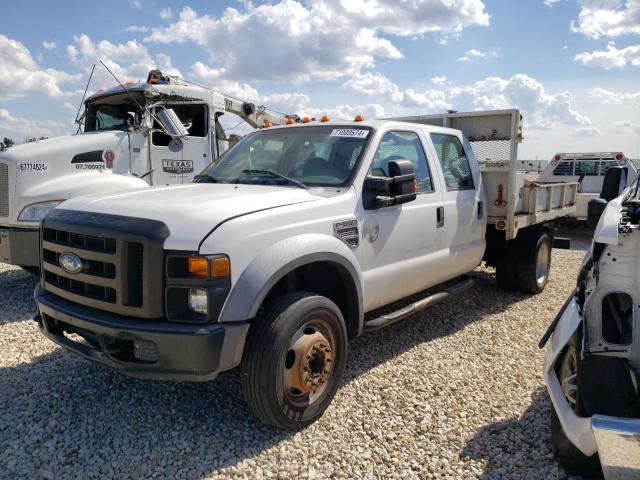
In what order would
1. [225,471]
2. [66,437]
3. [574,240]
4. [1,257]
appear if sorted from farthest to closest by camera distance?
[574,240], [1,257], [66,437], [225,471]

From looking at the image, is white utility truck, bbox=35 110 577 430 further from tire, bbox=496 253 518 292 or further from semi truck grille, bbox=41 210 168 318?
tire, bbox=496 253 518 292

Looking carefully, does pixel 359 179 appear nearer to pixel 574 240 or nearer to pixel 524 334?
pixel 524 334

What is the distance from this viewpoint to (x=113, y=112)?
24.8ft

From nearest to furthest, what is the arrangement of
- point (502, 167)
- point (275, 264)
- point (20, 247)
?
point (275, 264) < point (20, 247) < point (502, 167)

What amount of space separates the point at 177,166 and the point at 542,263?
5.09 metres

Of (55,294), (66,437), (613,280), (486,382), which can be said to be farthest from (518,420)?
(55,294)

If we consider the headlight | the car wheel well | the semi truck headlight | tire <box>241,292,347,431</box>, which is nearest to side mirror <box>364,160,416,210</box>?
the car wheel well

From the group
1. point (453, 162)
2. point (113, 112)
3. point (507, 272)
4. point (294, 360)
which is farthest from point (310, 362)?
point (113, 112)

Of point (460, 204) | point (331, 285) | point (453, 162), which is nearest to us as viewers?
point (331, 285)

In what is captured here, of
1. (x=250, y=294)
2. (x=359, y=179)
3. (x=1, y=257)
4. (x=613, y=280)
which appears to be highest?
(x=359, y=179)

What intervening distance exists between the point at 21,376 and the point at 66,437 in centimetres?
114

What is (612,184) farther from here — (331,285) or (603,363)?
(331,285)

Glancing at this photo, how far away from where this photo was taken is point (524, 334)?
5.14 metres

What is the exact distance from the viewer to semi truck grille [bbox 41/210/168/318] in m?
2.80
